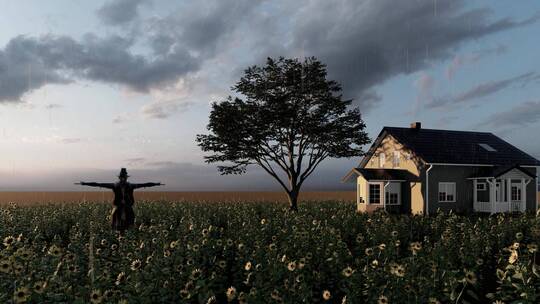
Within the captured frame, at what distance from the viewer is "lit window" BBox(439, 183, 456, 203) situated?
28219 millimetres

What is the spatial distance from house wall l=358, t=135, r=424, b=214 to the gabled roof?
57 cm

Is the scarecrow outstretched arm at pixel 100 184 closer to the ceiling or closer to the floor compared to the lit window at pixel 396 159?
closer to the floor

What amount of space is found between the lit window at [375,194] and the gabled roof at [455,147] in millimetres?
3420

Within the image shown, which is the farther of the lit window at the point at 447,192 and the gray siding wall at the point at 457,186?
the lit window at the point at 447,192

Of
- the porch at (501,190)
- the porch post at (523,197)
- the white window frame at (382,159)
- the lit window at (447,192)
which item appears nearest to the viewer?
the lit window at (447,192)

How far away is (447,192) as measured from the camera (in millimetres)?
28422

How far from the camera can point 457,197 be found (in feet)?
94.6

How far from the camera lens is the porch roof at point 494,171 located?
92.7 feet

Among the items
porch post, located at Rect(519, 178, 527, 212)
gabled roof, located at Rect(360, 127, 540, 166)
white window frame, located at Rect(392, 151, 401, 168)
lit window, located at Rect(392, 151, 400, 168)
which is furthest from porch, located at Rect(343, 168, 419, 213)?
porch post, located at Rect(519, 178, 527, 212)

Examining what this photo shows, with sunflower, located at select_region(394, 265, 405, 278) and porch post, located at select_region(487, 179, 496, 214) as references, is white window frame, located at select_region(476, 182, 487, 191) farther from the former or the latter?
sunflower, located at select_region(394, 265, 405, 278)

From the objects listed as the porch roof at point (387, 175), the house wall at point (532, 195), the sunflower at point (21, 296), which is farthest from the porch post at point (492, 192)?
the sunflower at point (21, 296)

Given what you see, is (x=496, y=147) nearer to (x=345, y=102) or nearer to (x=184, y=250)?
(x=345, y=102)

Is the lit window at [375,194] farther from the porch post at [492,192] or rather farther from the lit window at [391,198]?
the porch post at [492,192]

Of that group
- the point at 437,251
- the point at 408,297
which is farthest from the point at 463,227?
the point at 408,297
